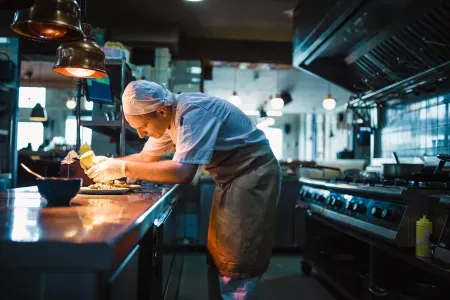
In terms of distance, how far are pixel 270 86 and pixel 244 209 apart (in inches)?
355

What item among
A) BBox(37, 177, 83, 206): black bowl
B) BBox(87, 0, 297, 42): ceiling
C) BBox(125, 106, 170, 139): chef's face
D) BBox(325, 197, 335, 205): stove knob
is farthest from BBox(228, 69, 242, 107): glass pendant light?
BBox(37, 177, 83, 206): black bowl

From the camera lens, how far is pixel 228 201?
1.83 meters

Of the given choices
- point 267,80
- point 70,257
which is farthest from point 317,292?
point 267,80

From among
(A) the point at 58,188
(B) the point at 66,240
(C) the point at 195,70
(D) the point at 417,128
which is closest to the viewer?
(B) the point at 66,240

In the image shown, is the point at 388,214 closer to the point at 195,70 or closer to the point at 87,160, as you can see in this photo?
the point at 87,160

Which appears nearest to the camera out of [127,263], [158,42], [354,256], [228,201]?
[127,263]

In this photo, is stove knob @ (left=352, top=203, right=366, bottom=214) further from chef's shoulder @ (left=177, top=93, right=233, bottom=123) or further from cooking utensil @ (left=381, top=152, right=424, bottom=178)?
chef's shoulder @ (left=177, top=93, right=233, bottom=123)

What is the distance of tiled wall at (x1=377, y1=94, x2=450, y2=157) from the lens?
291 cm

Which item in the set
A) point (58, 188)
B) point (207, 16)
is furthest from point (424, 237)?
point (207, 16)

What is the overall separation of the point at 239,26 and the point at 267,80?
165 inches

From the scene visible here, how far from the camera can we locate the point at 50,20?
1598 millimetres

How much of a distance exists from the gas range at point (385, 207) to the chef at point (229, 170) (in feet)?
2.02

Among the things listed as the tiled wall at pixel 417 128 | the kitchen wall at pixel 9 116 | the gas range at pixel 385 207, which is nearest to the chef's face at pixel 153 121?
the gas range at pixel 385 207

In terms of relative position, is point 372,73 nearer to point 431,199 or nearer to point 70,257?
point 431,199
